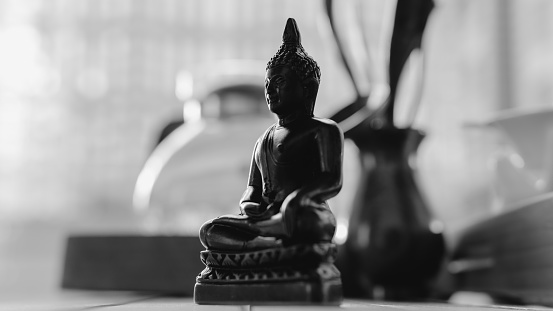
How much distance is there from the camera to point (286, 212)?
667 mm

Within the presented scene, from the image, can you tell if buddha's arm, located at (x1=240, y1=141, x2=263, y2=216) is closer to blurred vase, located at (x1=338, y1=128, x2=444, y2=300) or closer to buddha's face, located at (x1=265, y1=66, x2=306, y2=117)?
buddha's face, located at (x1=265, y1=66, x2=306, y2=117)

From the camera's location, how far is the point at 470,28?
2119 mm

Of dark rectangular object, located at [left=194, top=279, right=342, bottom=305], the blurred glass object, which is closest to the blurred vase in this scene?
the blurred glass object

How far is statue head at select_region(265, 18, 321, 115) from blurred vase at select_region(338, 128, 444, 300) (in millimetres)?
327

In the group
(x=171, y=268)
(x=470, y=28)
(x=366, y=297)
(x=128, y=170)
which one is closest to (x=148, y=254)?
Result: (x=171, y=268)

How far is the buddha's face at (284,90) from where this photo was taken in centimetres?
74

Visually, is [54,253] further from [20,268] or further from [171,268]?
[171,268]

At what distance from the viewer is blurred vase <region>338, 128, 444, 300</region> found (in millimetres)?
1021

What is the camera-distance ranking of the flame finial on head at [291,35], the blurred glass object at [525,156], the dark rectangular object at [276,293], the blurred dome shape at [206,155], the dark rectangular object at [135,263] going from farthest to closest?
the blurred dome shape at [206,155] → the dark rectangular object at [135,263] → the blurred glass object at [525,156] → the flame finial on head at [291,35] → the dark rectangular object at [276,293]

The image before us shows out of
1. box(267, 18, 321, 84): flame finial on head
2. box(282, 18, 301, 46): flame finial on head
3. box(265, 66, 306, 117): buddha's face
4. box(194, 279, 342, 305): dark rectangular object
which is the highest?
box(282, 18, 301, 46): flame finial on head

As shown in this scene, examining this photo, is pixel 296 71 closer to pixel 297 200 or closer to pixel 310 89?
pixel 310 89

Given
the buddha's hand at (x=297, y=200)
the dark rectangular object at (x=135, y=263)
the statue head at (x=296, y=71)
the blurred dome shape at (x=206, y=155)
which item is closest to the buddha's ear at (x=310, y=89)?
the statue head at (x=296, y=71)

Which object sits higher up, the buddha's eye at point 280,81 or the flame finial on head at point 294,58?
the flame finial on head at point 294,58

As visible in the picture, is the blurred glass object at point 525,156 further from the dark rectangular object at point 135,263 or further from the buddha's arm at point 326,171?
the dark rectangular object at point 135,263
